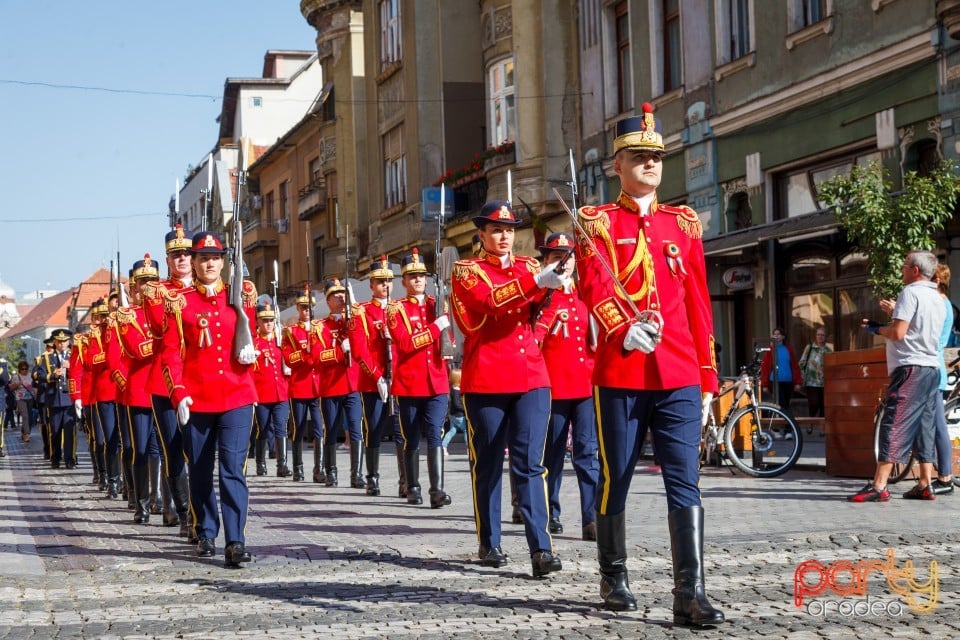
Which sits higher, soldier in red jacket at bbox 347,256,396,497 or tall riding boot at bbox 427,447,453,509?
soldier in red jacket at bbox 347,256,396,497

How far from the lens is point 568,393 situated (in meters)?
9.70

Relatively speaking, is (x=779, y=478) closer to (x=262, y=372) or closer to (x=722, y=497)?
(x=722, y=497)

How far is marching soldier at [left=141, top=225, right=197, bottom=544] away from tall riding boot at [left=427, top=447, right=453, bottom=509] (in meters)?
2.16

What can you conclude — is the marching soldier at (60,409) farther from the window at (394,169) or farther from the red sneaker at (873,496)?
the window at (394,169)

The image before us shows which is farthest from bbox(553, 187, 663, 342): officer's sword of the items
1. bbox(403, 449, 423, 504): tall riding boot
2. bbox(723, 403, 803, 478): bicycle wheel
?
bbox(723, 403, 803, 478): bicycle wheel

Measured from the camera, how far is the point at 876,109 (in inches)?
768

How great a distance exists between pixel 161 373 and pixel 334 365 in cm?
551

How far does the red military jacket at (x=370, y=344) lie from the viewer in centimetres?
1351

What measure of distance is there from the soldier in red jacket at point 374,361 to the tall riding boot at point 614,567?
22.2ft

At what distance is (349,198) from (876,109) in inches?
1038

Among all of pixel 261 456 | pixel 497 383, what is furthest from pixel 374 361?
pixel 497 383

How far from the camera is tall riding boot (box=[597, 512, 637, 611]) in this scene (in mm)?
6680

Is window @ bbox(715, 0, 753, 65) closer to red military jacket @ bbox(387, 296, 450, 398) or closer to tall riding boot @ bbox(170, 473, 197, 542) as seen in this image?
red military jacket @ bbox(387, 296, 450, 398)

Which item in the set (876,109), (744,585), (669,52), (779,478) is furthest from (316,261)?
(744,585)
